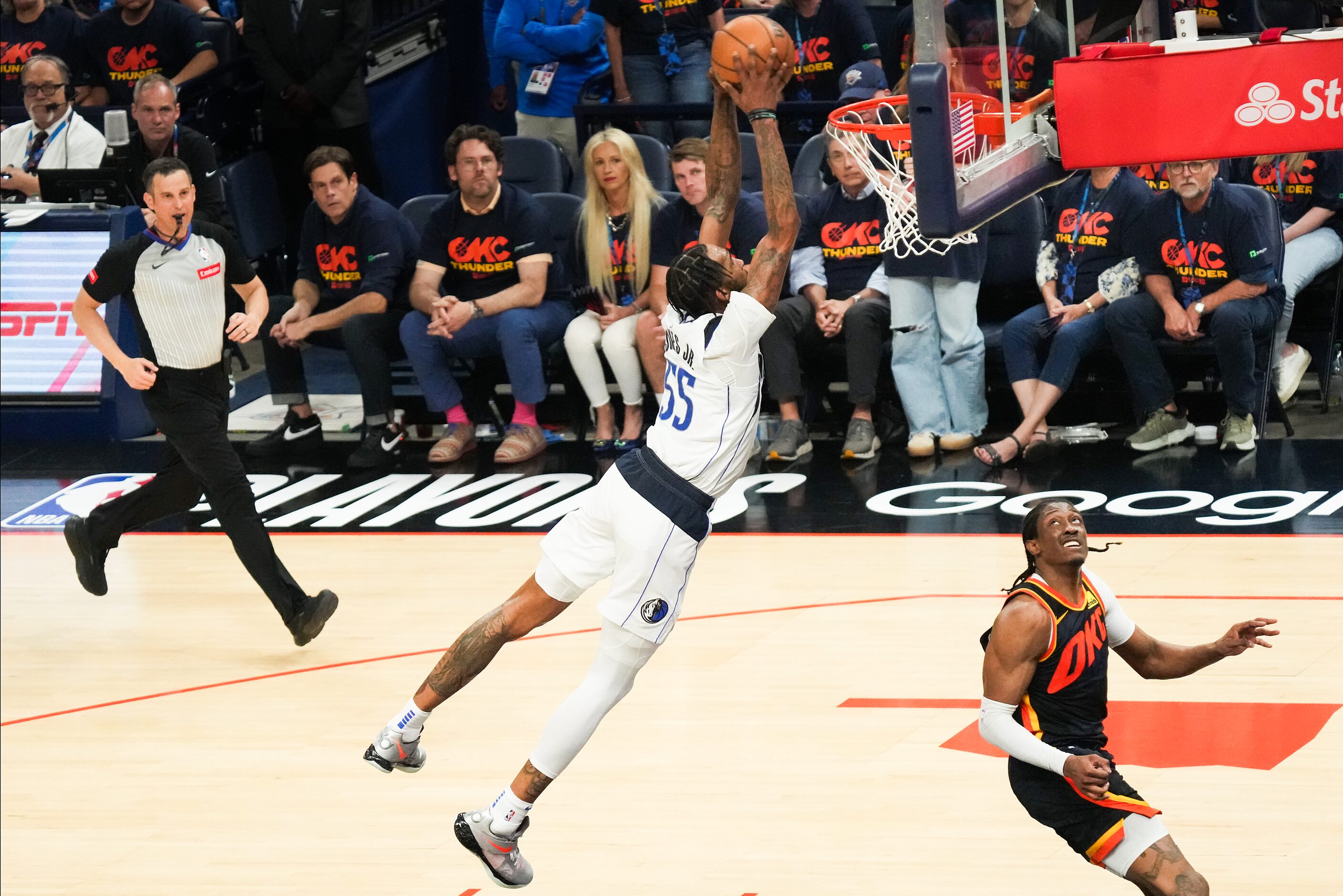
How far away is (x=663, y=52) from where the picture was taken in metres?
11.9

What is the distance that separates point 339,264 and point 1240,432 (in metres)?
5.56

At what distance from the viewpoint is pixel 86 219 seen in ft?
38.4

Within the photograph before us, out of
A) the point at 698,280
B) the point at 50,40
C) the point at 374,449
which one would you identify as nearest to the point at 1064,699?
the point at 698,280

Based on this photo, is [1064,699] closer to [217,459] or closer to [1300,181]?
[217,459]

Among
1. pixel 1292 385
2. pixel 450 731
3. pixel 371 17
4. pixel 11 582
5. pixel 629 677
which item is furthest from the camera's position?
pixel 371 17

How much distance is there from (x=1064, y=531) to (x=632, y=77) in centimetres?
797

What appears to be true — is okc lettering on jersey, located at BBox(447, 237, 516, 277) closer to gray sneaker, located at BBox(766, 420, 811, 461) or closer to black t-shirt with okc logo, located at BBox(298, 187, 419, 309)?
black t-shirt with okc logo, located at BBox(298, 187, 419, 309)

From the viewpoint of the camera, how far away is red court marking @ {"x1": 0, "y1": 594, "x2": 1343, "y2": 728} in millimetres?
7680

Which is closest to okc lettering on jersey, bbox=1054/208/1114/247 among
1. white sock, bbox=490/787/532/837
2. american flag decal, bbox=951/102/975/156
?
american flag decal, bbox=951/102/975/156

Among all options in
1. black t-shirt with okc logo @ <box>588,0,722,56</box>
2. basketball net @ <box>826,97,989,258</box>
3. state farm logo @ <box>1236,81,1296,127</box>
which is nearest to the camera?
state farm logo @ <box>1236,81,1296,127</box>

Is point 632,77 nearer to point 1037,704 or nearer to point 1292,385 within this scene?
point 1292,385

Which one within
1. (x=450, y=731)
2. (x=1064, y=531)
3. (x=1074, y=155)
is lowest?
(x=450, y=731)

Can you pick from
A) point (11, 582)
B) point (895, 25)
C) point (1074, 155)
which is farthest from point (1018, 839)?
point (895, 25)

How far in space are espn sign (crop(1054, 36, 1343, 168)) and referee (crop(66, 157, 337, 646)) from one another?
3.78 metres
